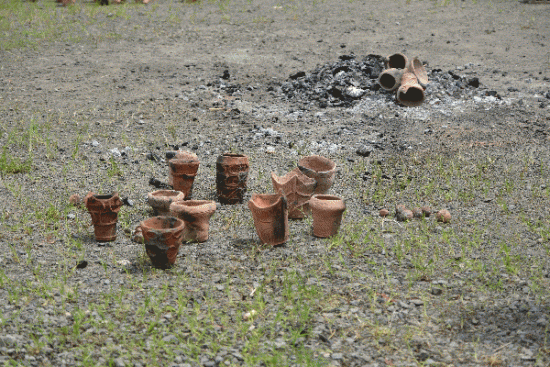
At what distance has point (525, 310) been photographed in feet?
11.2

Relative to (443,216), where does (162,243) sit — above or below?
above

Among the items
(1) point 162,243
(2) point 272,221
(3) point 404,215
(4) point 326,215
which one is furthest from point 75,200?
(3) point 404,215

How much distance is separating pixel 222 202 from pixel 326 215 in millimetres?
1130

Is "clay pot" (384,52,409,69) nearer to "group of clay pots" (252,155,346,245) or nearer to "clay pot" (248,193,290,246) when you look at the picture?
"group of clay pots" (252,155,346,245)

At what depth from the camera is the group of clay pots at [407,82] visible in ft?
24.1

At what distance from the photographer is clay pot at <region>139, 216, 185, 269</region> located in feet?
12.3

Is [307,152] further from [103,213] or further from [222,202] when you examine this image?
[103,213]

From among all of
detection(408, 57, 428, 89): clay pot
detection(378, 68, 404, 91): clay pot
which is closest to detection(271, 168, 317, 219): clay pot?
detection(378, 68, 404, 91): clay pot

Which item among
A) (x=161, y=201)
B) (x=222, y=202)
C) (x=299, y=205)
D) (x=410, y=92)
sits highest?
(x=410, y=92)

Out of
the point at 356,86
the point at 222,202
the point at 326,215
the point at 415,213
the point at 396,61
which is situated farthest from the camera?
the point at 396,61

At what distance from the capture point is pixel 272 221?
4.18 m

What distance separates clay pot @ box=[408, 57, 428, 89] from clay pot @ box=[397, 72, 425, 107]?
134 millimetres

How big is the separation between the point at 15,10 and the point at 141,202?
9.12m

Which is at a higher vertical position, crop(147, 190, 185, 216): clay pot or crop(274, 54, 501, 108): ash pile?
crop(274, 54, 501, 108): ash pile
